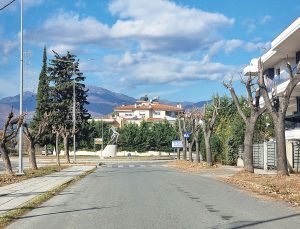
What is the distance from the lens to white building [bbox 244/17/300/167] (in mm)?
34422

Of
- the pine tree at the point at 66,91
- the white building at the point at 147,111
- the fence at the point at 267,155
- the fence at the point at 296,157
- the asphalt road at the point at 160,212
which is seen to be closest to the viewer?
the asphalt road at the point at 160,212

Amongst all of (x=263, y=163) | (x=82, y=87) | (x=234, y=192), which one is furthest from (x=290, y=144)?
(x=82, y=87)

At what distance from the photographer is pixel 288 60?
42812 mm

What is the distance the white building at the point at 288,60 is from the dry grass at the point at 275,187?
9.47 metres

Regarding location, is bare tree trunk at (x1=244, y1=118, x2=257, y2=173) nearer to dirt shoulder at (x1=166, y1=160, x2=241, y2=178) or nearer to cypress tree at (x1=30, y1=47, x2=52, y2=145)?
dirt shoulder at (x1=166, y1=160, x2=241, y2=178)

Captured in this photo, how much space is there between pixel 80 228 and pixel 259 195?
8987mm

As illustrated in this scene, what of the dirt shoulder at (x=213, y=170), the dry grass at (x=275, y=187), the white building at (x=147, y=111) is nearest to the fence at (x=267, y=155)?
the dirt shoulder at (x=213, y=170)

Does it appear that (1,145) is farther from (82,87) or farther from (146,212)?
(82,87)

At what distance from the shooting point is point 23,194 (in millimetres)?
17859

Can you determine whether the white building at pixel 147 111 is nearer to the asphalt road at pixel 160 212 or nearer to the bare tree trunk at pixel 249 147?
the bare tree trunk at pixel 249 147

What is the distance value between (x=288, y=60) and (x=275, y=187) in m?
Result: 25.2

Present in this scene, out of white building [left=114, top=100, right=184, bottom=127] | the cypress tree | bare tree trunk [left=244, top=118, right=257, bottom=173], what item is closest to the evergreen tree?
the cypress tree

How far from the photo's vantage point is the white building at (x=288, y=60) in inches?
1355

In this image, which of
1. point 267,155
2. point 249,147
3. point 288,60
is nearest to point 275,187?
point 249,147
